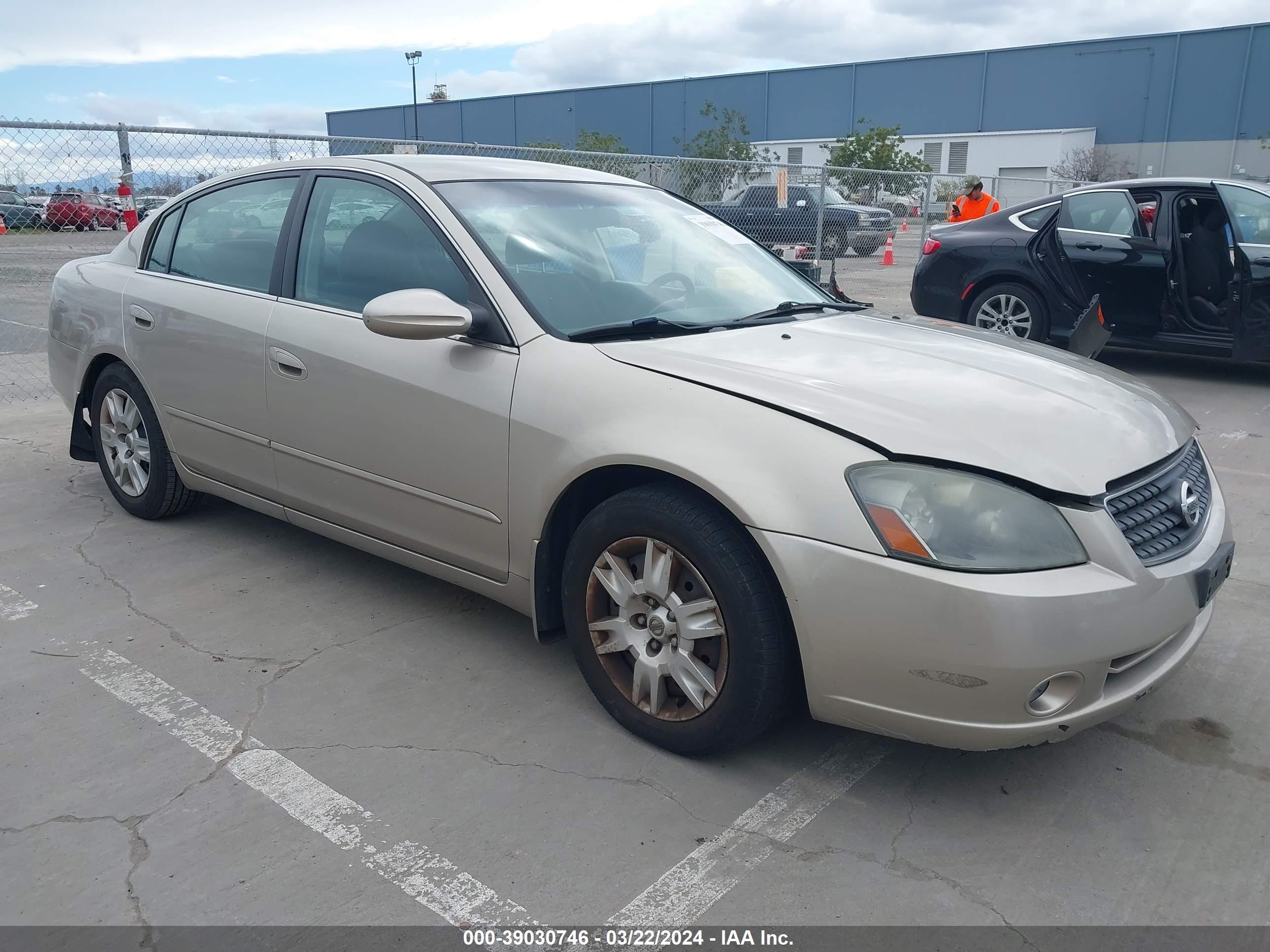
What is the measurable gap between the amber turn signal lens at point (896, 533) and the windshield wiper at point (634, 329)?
3.46 ft

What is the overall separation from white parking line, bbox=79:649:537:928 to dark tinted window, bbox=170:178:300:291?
154cm

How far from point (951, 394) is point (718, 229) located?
5.79 ft

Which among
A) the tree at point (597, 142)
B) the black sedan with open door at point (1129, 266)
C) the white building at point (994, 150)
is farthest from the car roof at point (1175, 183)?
the white building at point (994, 150)

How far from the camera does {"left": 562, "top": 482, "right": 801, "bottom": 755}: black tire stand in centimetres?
254

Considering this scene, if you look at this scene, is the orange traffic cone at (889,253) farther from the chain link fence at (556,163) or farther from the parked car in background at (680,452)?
the parked car in background at (680,452)

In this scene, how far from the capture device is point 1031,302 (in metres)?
8.52

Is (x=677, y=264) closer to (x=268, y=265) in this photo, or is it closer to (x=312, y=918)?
(x=268, y=265)

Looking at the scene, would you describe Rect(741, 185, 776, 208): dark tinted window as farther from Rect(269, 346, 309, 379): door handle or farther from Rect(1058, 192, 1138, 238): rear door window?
Rect(269, 346, 309, 379): door handle

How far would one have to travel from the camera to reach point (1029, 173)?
160 feet

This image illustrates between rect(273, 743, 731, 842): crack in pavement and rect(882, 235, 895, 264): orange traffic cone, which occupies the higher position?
rect(882, 235, 895, 264): orange traffic cone

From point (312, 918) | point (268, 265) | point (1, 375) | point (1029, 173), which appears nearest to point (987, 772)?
point (312, 918)

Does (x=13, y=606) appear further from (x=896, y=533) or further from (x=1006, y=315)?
(x=1006, y=315)

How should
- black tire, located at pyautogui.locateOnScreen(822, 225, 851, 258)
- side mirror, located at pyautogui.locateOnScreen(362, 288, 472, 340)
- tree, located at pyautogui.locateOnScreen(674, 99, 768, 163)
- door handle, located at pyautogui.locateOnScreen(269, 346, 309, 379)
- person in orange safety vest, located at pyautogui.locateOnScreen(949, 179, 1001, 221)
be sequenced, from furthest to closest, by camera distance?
tree, located at pyautogui.locateOnScreen(674, 99, 768, 163) → black tire, located at pyautogui.locateOnScreen(822, 225, 851, 258) → person in orange safety vest, located at pyautogui.locateOnScreen(949, 179, 1001, 221) → door handle, located at pyautogui.locateOnScreen(269, 346, 309, 379) → side mirror, located at pyautogui.locateOnScreen(362, 288, 472, 340)

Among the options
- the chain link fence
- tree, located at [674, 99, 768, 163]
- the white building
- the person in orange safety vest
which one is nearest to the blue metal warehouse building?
the white building
